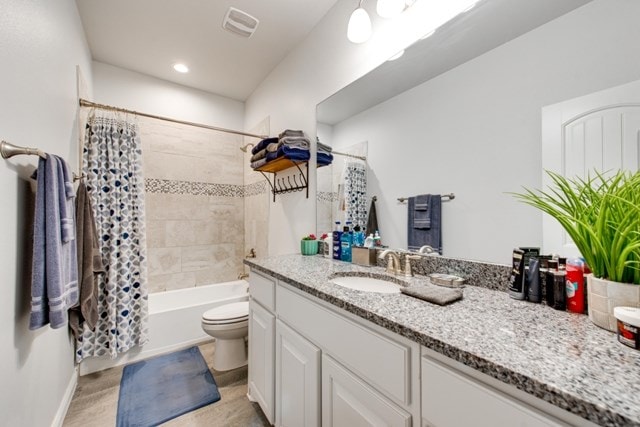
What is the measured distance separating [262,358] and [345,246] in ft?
2.54

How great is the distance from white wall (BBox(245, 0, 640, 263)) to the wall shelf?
1.53 feet

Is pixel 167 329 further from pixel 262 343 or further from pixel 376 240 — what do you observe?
pixel 376 240

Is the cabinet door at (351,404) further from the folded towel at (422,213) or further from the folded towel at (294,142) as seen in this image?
the folded towel at (294,142)

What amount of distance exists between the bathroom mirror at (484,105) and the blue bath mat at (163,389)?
1598 mm

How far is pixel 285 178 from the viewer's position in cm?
237

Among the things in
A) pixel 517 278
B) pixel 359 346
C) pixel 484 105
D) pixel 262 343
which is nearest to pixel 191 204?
pixel 262 343

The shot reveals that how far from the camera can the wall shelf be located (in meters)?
2.08

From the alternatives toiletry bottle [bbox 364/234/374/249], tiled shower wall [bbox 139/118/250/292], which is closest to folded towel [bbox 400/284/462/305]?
toiletry bottle [bbox 364/234/374/249]

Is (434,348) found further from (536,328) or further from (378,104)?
(378,104)

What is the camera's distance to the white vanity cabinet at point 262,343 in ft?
4.45

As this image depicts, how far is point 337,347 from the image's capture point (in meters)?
0.92

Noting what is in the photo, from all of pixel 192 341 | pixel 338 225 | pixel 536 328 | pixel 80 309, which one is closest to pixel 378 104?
pixel 338 225

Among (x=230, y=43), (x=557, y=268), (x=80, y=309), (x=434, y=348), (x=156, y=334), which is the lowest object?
(x=156, y=334)

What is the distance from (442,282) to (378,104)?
102 cm
